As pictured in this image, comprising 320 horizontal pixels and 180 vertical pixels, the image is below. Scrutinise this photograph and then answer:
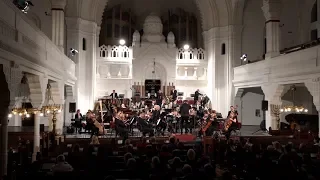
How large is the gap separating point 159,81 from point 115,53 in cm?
435

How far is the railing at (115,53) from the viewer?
29859 millimetres

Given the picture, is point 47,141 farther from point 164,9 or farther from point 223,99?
point 164,9

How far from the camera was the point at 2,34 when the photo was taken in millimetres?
9523

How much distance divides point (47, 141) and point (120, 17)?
62.5ft

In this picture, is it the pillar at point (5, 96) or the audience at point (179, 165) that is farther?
the pillar at point (5, 96)

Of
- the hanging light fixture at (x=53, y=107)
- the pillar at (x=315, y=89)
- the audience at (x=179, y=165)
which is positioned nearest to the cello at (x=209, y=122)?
the pillar at (x=315, y=89)

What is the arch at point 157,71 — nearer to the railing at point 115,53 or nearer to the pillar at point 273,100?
the railing at point 115,53

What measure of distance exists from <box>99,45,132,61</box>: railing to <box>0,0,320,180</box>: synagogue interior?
8 centimetres

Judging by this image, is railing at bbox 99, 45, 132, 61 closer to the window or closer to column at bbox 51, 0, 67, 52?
column at bbox 51, 0, 67, 52

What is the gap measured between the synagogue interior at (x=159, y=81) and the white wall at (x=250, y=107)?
0.26 ft

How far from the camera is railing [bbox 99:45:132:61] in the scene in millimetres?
29859

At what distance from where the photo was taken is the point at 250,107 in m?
29.1

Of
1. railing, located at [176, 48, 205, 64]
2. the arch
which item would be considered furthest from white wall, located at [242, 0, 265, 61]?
the arch

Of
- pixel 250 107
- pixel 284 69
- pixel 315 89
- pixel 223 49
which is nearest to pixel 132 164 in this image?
pixel 315 89
